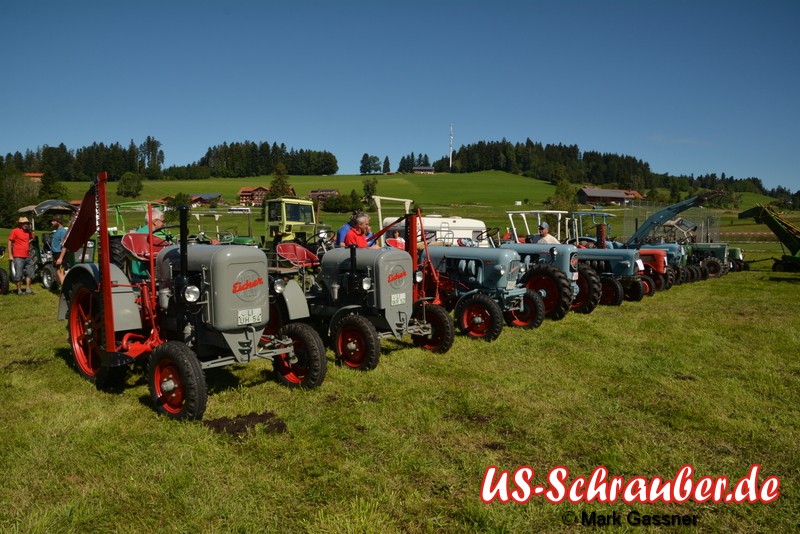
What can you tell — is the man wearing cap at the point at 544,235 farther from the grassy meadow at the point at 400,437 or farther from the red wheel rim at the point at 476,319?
the grassy meadow at the point at 400,437

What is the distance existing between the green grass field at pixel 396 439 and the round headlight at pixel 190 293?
878mm

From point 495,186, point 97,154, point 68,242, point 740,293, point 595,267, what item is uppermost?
point 97,154

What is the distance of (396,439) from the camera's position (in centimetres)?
358

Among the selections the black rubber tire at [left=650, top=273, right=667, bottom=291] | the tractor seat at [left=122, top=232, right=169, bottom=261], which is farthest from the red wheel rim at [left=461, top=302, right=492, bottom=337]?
the black rubber tire at [left=650, top=273, right=667, bottom=291]

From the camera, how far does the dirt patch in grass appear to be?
3.71 m

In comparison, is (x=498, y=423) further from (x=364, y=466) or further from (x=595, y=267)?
(x=595, y=267)

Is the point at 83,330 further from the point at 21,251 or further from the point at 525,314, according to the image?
the point at 21,251

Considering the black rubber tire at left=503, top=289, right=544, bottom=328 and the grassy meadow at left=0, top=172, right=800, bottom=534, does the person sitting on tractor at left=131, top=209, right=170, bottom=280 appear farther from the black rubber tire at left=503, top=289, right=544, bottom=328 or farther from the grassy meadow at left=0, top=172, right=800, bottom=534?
the black rubber tire at left=503, top=289, right=544, bottom=328

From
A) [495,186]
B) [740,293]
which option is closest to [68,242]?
[740,293]

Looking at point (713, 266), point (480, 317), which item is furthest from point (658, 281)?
point (480, 317)

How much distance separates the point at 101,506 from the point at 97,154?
100m

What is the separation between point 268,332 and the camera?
544 centimetres

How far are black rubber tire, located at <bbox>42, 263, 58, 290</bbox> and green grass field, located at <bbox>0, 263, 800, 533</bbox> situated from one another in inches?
222

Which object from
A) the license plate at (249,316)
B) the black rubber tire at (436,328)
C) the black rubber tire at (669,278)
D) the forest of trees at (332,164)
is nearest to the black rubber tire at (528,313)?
the black rubber tire at (436,328)
